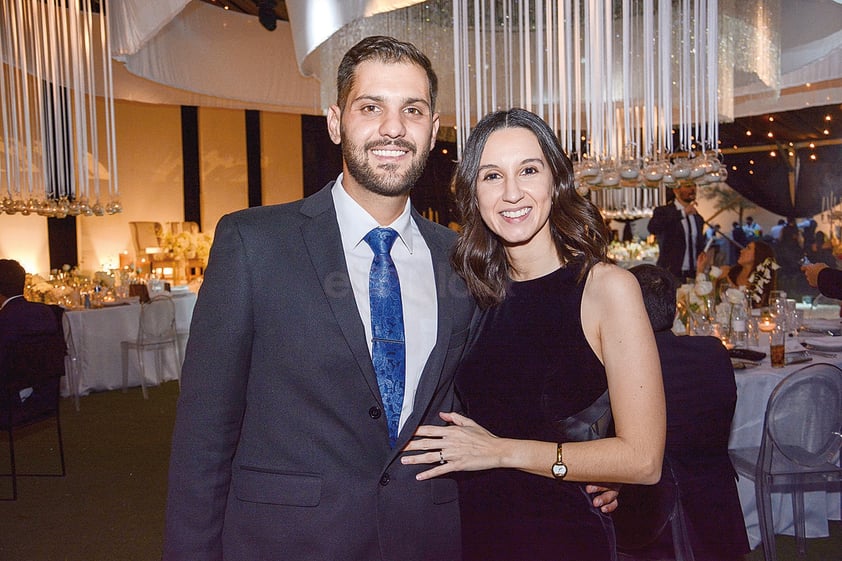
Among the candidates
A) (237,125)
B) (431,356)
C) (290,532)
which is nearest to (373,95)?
(431,356)

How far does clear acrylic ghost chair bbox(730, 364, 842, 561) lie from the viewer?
123 inches

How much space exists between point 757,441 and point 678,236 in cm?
519

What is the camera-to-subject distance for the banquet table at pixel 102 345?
264 inches

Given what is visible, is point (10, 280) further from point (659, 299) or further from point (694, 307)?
point (694, 307)

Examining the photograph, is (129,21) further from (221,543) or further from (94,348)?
(221,543)

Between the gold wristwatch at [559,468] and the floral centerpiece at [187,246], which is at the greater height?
the floral centerpiece at [187,246]

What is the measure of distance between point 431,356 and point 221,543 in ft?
2.03

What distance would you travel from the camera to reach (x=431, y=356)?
62.9 inches

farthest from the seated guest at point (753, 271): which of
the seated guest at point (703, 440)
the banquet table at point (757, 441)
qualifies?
the seated guest at point (703, 440)

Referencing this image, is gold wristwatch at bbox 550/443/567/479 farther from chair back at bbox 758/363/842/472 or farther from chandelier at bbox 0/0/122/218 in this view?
chandelier at bbox 0/0/122/218

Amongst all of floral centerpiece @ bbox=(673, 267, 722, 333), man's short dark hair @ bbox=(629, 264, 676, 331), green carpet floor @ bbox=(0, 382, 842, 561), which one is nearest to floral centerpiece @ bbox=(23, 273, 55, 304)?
green carpet floor @ bbox=(0, 382, 842, 561)

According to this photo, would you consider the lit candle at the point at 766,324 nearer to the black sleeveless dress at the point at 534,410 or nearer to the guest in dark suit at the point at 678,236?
the black sleeveless dress at the point at 534,410

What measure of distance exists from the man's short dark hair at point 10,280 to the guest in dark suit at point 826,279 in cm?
530

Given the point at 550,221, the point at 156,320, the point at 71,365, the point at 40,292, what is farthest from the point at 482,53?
the point at 550,221
